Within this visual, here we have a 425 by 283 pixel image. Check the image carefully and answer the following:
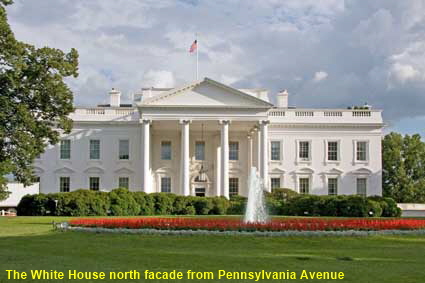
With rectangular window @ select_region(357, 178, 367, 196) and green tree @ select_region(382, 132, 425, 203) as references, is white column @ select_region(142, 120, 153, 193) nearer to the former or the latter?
rectangular window @ select_region(357, 178, 367, 196)

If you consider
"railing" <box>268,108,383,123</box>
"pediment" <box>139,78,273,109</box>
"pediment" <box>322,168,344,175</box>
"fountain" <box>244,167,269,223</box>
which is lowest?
"fountain" <box>244,167,269,223</box>

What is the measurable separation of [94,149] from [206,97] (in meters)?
11.7

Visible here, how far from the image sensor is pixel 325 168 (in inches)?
2251

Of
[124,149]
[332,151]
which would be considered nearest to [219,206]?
[124,149]

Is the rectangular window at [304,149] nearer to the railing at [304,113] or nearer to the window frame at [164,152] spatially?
the railing at [304,113]

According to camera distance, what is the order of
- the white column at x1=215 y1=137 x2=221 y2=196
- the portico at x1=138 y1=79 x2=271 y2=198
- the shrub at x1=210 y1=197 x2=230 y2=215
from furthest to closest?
1. the white column at x1=215 y1=137 x2=221 y2=196
2. the portico at x1=138 y1=79 x2=271 y2=198
3. the shrub at x1=210 y1=197 x2=230 y2=215

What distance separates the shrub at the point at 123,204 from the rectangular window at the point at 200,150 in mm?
15782

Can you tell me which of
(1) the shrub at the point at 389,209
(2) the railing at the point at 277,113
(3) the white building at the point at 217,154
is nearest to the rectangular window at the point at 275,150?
(3) the white building at the point at 217,154

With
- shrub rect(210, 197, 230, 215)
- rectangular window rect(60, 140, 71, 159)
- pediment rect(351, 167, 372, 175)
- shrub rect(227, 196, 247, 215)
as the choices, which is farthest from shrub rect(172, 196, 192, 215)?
pediment rect(351, 167, 372, 175)

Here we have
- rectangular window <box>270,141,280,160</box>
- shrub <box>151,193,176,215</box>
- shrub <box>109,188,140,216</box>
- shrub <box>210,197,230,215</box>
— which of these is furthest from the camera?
rectangular window <box>270,141,280,160</box>

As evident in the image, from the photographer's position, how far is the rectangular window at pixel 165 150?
2245 inches

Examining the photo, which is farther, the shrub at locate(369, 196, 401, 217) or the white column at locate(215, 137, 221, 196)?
the white column at locate(215, 137, 221, 196)

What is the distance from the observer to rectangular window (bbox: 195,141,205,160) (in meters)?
57.2

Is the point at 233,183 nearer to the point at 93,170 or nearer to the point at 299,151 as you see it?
the point at 299,151
